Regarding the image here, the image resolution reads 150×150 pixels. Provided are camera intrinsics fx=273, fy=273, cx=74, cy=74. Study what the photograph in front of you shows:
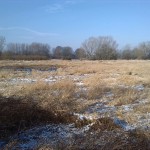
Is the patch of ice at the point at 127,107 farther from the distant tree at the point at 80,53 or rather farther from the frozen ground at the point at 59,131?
the distant tree at the point at 80,53

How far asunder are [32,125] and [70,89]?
5.41 m

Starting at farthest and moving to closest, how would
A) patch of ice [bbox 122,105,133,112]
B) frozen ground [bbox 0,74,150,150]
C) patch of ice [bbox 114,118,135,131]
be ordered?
patch of ice [bbox 122,105,133,112]
patch of ice [bbox 114,118,135,131]
frozen ground [bbox 0,74,150,150]

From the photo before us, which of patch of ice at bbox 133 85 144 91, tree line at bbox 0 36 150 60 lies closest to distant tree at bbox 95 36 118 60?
tree line at bbox 0 36 150 60

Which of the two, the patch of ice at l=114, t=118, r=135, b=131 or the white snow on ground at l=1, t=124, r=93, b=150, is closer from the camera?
the white snow on ground at l=1, t=124, r=93, b=150

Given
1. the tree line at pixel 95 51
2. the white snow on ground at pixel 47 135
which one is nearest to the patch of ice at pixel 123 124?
the white snow on ground at pixel 47 135

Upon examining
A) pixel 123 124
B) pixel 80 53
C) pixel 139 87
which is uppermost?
pixel 80 53

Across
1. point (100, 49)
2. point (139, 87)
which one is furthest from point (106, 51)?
point (139, 87)

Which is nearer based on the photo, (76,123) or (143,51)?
(76,123)

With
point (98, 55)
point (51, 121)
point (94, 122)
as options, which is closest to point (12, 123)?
point (51, 121)

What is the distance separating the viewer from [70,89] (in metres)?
12.8

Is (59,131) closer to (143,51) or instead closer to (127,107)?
(127,107)

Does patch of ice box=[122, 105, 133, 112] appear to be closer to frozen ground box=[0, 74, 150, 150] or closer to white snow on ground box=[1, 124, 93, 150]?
frozen ground box=[0, 74, 150, 150]

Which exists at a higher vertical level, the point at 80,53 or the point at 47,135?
the point at 80,53

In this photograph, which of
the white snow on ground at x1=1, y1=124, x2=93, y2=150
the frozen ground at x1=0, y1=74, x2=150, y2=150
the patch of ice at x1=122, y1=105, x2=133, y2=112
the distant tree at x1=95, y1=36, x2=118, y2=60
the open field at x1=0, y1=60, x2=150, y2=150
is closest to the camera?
the open field at x1=0, y1=60, x2=150, y2=150
